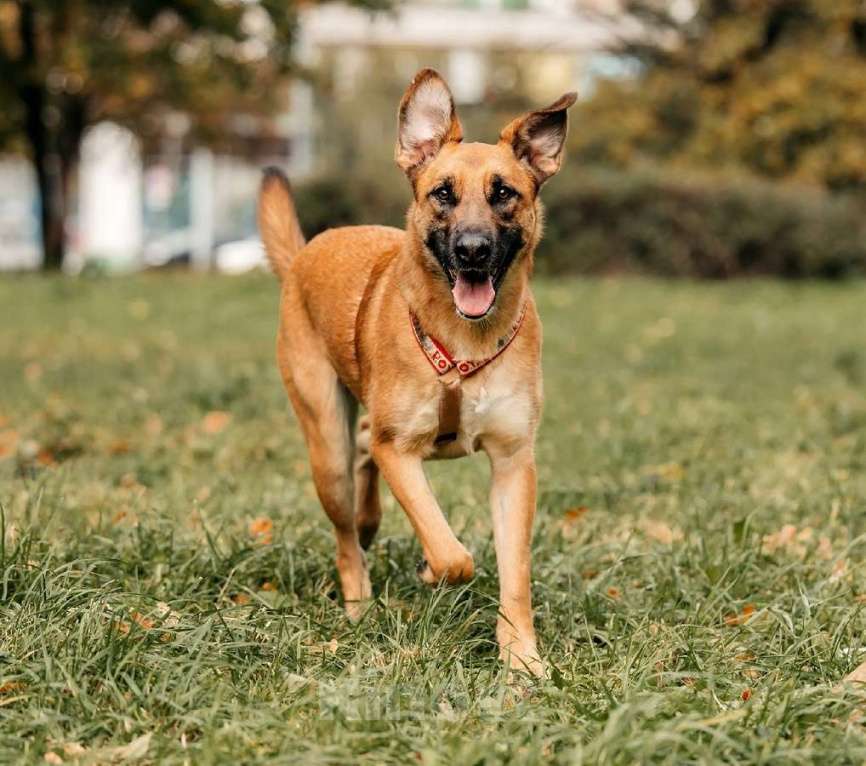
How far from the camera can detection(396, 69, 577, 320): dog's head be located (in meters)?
4.12

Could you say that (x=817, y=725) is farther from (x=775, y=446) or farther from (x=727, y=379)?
(x=727, y=379)

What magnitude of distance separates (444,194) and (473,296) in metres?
0.37

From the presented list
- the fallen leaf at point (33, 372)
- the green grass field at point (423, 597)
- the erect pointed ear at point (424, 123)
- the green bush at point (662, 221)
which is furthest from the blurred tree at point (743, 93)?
the erect pointed ear at point (424, 123)

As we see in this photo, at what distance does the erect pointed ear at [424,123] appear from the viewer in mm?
4434

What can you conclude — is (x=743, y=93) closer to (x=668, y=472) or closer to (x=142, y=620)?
(x=668, y=472)

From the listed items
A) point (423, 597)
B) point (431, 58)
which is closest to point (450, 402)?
point (423, 597)

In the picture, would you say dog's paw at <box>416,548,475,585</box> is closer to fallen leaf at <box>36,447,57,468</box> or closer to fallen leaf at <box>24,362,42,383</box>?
fallen leaf at <box>36,447,57,468</box>

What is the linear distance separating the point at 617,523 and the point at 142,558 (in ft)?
6.61

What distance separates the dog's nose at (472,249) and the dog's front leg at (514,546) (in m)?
0.58

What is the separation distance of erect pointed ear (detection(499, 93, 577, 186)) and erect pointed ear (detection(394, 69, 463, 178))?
0.19 metres

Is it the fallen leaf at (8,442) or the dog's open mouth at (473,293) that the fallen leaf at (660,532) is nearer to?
the dog's open mouth at (473,293)

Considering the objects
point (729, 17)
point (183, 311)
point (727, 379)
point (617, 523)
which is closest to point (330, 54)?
point (729, 17)

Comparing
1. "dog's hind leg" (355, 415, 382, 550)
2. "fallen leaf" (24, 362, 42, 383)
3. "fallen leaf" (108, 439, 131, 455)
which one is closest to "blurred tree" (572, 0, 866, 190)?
"fallen leaf" (24, 362, 42, 383)

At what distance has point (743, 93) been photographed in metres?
26.5
